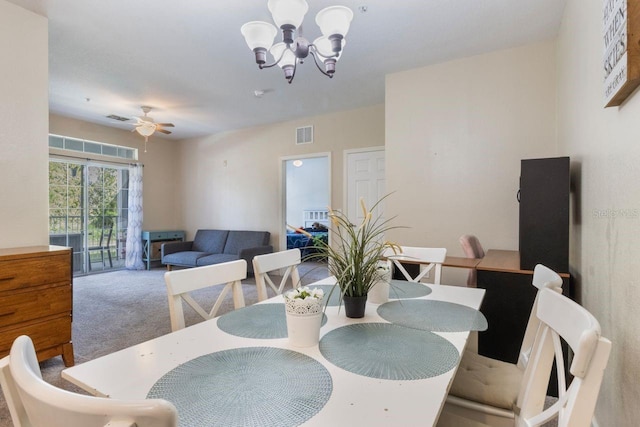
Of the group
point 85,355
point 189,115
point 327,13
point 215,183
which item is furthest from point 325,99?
point 85,355

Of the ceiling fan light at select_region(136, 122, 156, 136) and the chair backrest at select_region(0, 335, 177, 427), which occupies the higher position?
the ceiling fan light at select_region(136, 122, 156, 136)

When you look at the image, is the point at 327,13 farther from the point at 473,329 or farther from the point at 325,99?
the point at 325,99

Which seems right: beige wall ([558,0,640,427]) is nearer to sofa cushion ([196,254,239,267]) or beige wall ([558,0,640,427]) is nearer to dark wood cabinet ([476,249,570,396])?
dark wood cabinet ([476,249,570,396])

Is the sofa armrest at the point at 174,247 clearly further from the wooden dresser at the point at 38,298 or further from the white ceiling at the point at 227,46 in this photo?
the wooden dresser at the point at 38,298

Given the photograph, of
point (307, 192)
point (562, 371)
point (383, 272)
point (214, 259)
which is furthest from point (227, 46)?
point (307, 192)

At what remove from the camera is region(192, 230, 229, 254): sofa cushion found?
6.27m

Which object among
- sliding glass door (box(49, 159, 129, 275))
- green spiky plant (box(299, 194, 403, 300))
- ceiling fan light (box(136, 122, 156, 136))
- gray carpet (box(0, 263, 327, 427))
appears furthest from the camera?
sliding glass door (box(49, 159, 129, 275))

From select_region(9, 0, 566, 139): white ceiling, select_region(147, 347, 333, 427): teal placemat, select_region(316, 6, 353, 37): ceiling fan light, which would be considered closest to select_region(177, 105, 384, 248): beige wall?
select_region(9, 0, 566, 139): white ceiling

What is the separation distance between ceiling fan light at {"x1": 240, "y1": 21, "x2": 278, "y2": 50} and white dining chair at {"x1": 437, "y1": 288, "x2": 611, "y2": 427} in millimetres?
1948

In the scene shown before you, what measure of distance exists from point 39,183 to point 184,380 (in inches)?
105

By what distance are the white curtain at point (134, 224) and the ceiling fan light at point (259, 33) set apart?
211 inches

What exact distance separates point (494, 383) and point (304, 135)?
4.82m

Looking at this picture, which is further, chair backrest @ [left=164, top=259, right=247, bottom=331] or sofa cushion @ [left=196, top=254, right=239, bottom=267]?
sofa cushion @ [left=196, top=254, right=239, bottom=267]

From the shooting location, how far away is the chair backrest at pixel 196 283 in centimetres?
143
